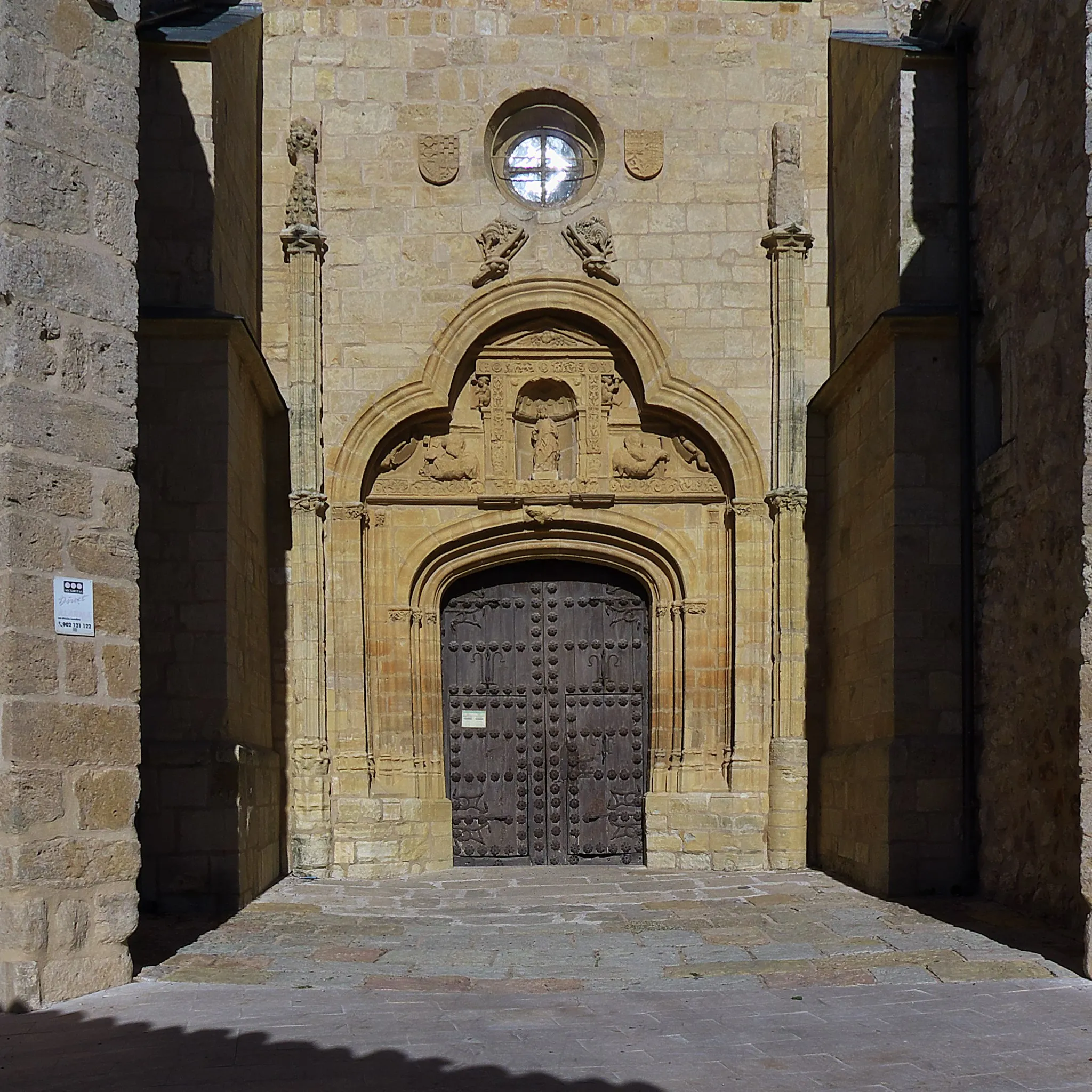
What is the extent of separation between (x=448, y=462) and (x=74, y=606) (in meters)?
5.45

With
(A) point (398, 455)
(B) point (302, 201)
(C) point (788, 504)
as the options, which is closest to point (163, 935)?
(A) point (398, 455)

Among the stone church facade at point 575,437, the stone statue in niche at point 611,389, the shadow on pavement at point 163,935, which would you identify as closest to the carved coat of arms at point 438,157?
the stone church facade at point 575,437

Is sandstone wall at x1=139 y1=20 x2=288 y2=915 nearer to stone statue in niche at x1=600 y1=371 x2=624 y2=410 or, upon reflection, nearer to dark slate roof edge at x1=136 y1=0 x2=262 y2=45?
dark slate roof edge at x1=136 y1=0 x2=262 y2=45

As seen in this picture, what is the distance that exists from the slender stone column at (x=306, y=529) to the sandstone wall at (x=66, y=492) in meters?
4.46

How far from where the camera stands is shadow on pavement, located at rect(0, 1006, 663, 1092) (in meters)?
4.43

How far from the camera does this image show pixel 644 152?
11.1 m

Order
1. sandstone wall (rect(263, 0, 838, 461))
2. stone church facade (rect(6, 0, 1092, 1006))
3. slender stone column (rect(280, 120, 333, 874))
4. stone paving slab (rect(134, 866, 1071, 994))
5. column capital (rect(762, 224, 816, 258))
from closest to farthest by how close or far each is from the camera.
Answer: stone paving slab (rect(134, 866, 1071, 994)), stone church facade (rect(6, 0, 1092, 1006)), slender stone column (rect(280, 120, 333, 874)), column capital (rect(762, 224, 816, 258)), sandstone wall (rect(263, 0, 838, 461))

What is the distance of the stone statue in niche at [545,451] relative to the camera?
36.5 ft

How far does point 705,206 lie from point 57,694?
695 centimetres

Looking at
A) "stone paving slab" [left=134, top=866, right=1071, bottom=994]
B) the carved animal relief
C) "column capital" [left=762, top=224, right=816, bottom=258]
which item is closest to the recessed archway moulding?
"stone paving slab" [left=134, top=866, right=1071, bottom=994]

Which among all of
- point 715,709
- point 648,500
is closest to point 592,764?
point 715,709

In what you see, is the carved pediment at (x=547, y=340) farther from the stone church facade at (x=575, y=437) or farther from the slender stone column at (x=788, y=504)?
the slender stone column at (x=788, y=504)

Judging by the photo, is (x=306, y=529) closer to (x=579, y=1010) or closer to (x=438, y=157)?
(x=438, y=157)

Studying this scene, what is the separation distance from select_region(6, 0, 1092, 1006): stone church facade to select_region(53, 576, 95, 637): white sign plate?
8.64ft
